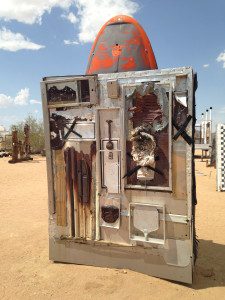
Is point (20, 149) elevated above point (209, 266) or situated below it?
above

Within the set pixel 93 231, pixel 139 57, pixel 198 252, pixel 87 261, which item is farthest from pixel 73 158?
pixel 198 252

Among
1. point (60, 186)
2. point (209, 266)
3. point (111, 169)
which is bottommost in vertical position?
point (209, 266)

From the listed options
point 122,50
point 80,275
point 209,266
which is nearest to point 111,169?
point 80,275

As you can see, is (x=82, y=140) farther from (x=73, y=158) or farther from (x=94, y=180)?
(x=94, y=180)

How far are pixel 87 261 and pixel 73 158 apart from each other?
176 centimetres

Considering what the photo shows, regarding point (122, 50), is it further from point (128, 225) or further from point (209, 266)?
point (209, 266)

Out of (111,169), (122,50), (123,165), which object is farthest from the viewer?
(122,50)

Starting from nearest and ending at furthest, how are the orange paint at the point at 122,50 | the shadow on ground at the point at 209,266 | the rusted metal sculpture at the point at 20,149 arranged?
the shadow on ground at the point at 209,266 < the orange paint at the point at 122,50 < the rusted metal sculpture at the point at 20,149

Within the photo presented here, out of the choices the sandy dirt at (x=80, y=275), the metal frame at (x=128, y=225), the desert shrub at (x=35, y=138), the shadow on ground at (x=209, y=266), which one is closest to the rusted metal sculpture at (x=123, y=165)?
the metal frame at (x=128, y=225)

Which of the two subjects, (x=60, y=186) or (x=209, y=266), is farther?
(x=209, y=266)

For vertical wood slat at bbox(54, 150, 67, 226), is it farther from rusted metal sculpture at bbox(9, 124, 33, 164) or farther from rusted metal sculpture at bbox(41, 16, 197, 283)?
rusted metal sculpture at bbox(9, 124, 33, 164)

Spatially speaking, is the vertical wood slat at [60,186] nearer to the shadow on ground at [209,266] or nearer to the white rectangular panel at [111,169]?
the white rectangular panel at [111,169]

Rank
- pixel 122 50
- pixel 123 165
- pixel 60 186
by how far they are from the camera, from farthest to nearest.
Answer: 1. pixel 122 50
2. pixel 60 186
3. pixel 123 165

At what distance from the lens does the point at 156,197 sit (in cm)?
434
